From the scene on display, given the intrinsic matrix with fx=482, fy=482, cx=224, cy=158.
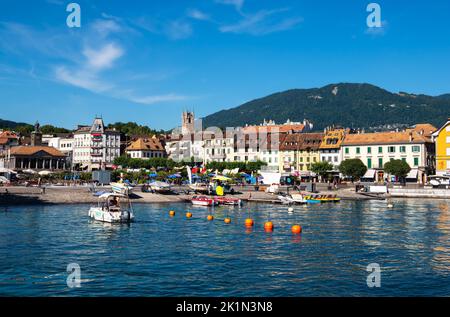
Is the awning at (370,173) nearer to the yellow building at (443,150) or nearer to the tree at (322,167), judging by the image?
the tree at (322,167)

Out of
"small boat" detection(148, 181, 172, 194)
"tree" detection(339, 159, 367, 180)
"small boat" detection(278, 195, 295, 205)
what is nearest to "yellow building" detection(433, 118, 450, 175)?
"tree" detection(339, 159, 367, 180)

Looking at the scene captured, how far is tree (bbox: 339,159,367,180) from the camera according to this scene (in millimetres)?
102544

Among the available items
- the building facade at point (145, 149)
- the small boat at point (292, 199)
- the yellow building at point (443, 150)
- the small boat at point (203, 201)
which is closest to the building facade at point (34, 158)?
the building facade at point (145, 149)

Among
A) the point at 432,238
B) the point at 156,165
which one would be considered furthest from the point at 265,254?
the point at 156,165

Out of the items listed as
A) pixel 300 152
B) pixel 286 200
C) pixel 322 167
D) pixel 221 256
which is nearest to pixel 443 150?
pixel 322 167

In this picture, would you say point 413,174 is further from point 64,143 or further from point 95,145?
point 64,143

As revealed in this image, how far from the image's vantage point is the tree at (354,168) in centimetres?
10254

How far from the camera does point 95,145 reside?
489ft

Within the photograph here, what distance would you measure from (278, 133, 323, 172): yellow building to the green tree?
2161cm

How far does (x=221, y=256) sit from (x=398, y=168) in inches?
3034

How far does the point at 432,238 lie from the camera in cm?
3850

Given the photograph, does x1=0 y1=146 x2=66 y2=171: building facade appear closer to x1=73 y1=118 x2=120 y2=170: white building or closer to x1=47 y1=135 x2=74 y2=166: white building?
x1=73 y1=118 x2=120 y2=170: white building
